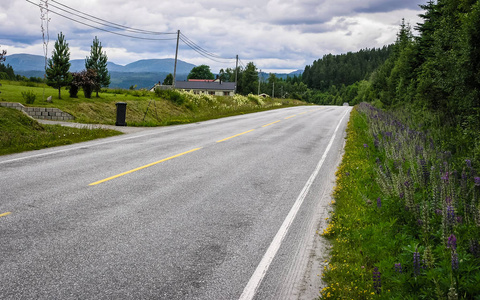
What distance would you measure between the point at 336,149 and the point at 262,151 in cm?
310

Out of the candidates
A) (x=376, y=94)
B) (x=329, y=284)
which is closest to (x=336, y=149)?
(x=329, y=284)

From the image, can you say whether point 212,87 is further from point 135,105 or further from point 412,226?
point 412,226

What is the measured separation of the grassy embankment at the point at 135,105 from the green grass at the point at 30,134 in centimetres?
434

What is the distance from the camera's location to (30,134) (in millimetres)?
13000

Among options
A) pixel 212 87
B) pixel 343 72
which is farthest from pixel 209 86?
pixel 343 72

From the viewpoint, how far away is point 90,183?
7539 mm

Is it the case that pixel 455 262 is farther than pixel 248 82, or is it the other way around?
pixel 248 82

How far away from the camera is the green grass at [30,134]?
11398 millimetres

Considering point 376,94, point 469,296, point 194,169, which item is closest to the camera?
point 469,296

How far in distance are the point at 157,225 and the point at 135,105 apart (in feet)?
76.1

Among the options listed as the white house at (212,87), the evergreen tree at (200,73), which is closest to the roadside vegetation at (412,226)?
the white house at (212,87)

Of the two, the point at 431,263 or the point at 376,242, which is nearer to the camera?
the point at 431,263

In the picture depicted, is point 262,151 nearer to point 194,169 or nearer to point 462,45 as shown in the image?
point 194,169

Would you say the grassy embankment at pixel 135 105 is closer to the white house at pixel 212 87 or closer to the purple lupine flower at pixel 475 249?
the purple lupine flower at pixel 475 249
